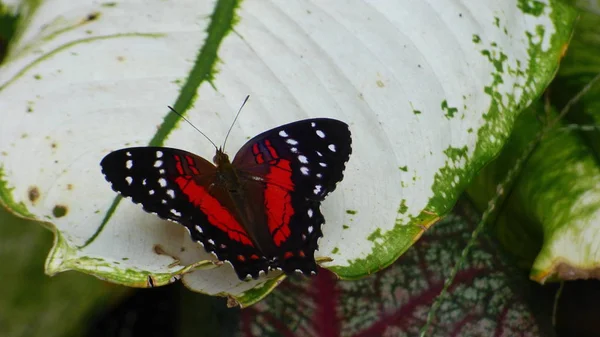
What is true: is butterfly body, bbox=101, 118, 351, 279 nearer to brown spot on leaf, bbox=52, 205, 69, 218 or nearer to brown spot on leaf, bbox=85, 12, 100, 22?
brown spot on leaf, bbox=52, 205, 69, 218

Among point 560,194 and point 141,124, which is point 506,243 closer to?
point 560,194

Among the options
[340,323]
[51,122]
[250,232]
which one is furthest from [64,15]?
[340,323]

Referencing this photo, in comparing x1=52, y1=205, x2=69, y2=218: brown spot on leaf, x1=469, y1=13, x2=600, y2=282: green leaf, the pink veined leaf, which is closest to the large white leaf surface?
x1=52, y1=205, x2=69, y2=218: brown spot on leaf

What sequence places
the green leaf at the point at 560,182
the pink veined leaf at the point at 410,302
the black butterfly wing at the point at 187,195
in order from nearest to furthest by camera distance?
the black butterfly wing at the point at 187,195 < the green leaf at the point at 560,182 < the pink veined leaf at the point at 410,302

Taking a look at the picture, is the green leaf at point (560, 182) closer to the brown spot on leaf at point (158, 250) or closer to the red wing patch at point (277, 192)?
the red wing patch at point (277, 192)

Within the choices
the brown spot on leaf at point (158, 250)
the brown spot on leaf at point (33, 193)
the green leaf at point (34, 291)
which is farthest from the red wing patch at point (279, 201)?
the green leaf at point (34, 291)

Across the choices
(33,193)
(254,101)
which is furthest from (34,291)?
(254,101)
